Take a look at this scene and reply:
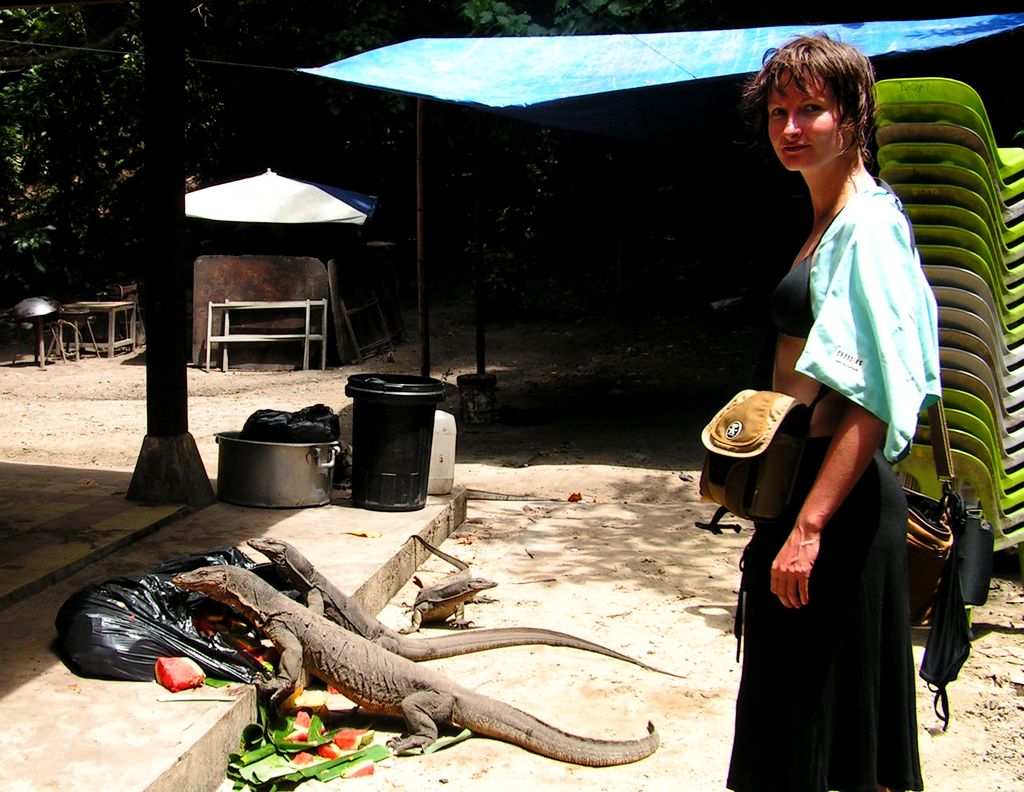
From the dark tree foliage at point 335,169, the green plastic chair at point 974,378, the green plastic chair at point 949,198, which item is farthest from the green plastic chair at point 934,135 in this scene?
the dark tree foliage at point 335,169

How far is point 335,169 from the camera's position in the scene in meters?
18.4

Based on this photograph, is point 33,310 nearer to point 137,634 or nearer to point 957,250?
point 137,634

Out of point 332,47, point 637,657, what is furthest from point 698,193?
point 637,657

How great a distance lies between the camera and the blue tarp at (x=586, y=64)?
7457 millimetres

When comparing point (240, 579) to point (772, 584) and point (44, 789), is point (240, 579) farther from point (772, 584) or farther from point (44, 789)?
point (772, 584)

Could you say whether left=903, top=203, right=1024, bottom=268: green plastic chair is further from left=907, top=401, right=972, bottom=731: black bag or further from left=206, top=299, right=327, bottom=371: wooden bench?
left=206, top=299, right=327, bottom=371: wooden bench

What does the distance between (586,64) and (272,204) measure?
7409 millimetres

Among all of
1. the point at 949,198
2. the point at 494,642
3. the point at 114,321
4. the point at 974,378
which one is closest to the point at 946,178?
the point at 949,198

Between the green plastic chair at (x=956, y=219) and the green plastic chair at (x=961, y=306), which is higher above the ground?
the green plastic chair at (x=956, y=219)

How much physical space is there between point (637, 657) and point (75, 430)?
665 centimetres

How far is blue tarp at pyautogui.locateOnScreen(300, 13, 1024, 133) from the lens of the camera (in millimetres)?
7457

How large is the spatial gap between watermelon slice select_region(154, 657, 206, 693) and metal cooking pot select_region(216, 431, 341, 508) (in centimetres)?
236

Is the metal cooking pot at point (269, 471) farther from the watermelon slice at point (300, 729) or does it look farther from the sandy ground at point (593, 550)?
the watermelon slice at point (300, 729)

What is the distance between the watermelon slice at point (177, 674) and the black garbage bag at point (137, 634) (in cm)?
5
